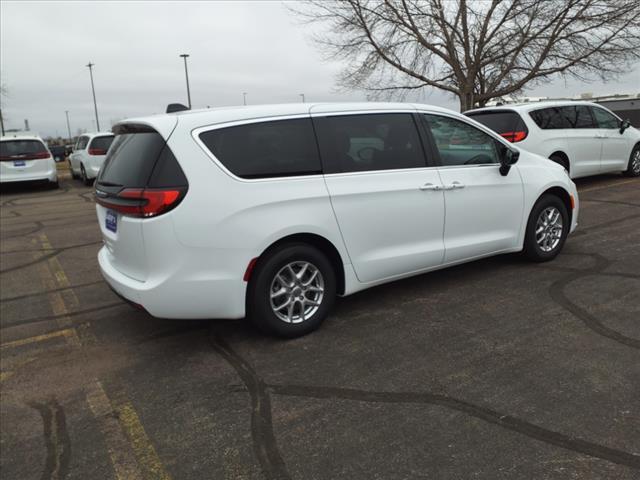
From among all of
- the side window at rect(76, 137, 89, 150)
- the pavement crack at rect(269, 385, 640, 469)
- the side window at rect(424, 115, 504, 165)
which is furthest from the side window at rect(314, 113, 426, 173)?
the side window at rect(76, 137, 89, 150)

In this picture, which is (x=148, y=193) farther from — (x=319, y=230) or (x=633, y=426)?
(x=633, y=426)

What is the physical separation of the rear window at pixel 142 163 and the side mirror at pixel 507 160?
3.00m

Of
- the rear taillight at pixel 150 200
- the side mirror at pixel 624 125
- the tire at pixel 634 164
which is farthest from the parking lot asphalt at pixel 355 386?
the tire at pixel 634 164

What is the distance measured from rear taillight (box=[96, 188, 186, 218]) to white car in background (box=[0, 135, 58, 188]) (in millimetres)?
14137

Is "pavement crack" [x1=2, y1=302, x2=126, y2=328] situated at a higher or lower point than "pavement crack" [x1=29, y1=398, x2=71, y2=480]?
higher

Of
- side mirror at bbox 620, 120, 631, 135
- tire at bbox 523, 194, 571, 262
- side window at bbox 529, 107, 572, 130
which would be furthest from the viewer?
side mirror at bbox 620, 120, 631, 135

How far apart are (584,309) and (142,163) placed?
3.49 metres

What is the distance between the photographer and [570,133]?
9.55 meters

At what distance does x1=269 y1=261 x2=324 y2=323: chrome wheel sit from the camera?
375 cm

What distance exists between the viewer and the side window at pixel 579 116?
9.62 metres

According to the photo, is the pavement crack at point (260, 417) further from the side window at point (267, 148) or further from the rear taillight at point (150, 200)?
the side window at point (267, 148)

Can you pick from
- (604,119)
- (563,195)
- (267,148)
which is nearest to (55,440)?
(267,148)

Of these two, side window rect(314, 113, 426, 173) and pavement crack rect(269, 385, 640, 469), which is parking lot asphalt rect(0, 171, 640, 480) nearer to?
pavement crack rect(269, 385, 640, 469)

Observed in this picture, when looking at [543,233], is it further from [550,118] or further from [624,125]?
[624,125]
